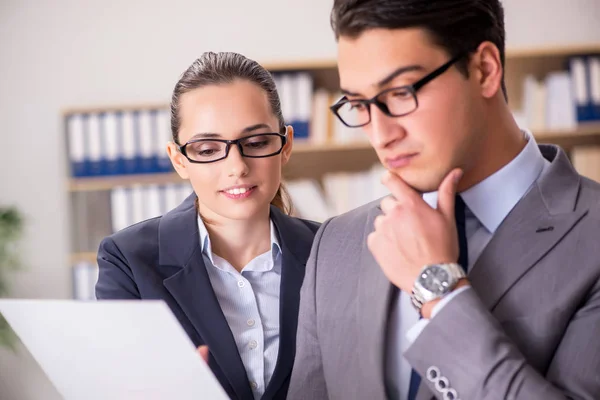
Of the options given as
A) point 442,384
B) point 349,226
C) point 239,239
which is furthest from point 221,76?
point 442,384

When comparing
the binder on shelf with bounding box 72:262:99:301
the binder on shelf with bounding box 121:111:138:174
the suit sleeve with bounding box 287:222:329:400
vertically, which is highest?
the binder on shelf with bounding box 121:111:138:174

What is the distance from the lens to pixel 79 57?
16.6 feet

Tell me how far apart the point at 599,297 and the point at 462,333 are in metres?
0.21

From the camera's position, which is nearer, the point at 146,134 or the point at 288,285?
the point at 288,285

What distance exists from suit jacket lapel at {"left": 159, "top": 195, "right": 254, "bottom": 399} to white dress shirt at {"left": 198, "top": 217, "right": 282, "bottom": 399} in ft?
0.11

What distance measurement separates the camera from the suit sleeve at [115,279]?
1.53 m

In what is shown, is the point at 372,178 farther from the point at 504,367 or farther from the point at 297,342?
the point at 504,367

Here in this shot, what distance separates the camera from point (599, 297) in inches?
41.6

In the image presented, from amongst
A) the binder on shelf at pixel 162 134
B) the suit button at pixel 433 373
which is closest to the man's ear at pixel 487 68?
the suit button at pixel 433 373

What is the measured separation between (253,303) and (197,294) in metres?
0.12

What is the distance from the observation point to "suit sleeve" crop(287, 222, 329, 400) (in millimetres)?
1315

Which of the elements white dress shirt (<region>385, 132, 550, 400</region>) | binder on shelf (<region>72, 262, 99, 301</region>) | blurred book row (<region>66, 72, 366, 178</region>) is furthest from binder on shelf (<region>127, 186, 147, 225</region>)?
white dress shirt (<region>385, 132, 550, 400</region>)

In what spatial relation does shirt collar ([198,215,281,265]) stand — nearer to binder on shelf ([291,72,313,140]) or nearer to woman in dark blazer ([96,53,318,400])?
woman in dark blazer ([96,53,318,400])

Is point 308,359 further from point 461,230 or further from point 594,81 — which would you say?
point 594,81
